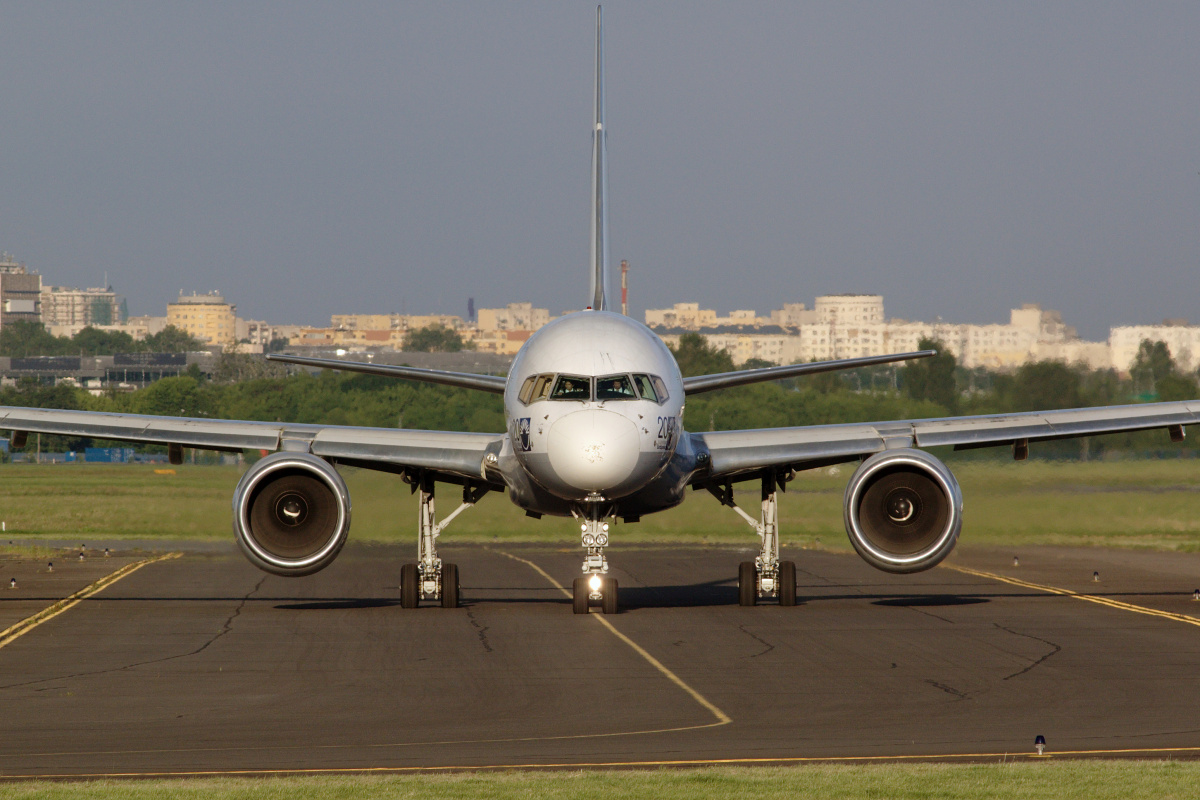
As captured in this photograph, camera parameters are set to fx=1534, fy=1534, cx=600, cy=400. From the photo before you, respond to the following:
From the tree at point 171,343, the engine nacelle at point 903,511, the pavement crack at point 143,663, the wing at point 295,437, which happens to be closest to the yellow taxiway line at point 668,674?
the wing at point 295,437

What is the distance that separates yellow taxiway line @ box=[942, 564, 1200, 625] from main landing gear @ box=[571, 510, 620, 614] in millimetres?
8029

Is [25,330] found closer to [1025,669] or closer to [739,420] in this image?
[739,420]

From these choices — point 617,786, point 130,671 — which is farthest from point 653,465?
point 617,786

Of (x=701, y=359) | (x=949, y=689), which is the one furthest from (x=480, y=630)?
(x=701, y=359)

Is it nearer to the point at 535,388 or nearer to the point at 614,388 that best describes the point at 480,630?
the point at 535,388

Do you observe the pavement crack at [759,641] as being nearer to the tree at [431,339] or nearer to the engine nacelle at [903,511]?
the engine nacelle at [903,511]

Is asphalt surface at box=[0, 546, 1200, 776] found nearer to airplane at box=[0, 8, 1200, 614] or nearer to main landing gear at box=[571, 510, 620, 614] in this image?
main landing gear at box=[571, 510, 620, 614]

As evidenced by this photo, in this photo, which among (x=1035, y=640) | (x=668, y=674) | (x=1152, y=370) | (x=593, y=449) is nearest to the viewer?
(x=668, y=674)

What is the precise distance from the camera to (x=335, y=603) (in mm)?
25969

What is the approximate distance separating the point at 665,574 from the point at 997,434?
424 inches

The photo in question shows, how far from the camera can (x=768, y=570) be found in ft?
81.5

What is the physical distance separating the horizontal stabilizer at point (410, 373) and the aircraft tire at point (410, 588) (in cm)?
Result: 327

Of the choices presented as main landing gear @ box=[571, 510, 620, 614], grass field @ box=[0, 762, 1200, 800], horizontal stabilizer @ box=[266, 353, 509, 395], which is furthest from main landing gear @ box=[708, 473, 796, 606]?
grass field @ box=[0, 762, 1200, 800]

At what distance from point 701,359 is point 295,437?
44583 millimetres
